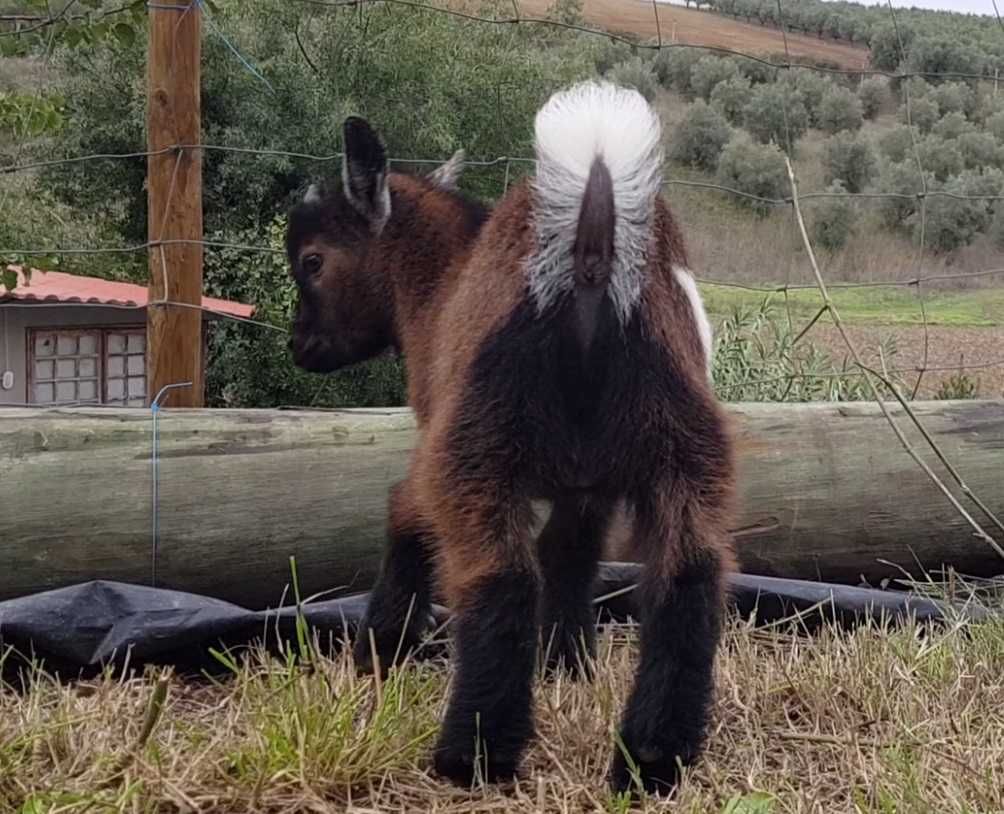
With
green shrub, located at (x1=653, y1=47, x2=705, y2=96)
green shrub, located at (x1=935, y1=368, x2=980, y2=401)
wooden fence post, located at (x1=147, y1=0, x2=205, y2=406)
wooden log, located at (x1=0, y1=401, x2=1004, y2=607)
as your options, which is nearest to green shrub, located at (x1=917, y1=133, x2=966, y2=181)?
green shrub, located at (x1=653, y1=47, x2=705, y2=96)

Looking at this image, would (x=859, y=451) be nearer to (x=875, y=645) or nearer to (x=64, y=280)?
(x=875, y=645)

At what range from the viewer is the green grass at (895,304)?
346 inches

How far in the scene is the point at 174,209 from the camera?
17.6ft

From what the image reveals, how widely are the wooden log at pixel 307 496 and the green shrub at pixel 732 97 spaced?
23.9 feet

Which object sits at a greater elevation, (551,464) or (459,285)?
(459,285)

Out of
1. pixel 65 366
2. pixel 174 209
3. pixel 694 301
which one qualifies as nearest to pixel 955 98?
pixel 65 366

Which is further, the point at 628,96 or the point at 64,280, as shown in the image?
the point at 64,280

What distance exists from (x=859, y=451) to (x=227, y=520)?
2.39 metres

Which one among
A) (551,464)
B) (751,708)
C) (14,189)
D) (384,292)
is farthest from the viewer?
(14,189)

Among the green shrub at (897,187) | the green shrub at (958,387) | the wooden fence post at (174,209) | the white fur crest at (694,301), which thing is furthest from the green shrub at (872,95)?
the white fur crest at (694,301)

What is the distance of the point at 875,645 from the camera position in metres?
4.00

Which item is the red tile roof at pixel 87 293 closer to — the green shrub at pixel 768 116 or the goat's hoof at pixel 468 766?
the green shrub at pixel 768 116

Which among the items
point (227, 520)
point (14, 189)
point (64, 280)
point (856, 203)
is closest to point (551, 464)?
point (227, 520)

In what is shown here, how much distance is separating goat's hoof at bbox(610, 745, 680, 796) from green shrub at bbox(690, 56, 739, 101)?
10.4 m
